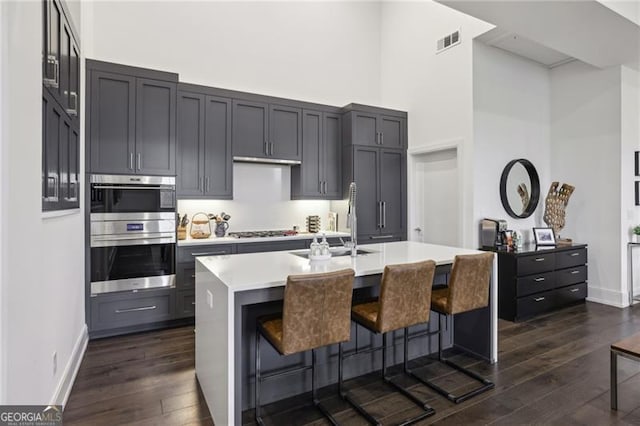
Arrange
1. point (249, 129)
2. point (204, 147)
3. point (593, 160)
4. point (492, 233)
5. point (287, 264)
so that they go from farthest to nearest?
point (593, 160) < point (249, 129) < point (492, 233) < point (204, 147) < point (287, 264)

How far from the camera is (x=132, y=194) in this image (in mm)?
3602

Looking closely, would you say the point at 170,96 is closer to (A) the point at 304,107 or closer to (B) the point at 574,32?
(A) the point at 304,107

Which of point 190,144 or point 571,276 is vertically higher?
point 190,144

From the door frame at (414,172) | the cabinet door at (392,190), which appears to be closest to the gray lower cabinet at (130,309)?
the cabinet door at (392,190)

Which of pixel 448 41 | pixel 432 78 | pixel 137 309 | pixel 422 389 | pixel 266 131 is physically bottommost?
pixel 422 389

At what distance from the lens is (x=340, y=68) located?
5.69 m

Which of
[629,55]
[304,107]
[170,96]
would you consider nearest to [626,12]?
[629,55]

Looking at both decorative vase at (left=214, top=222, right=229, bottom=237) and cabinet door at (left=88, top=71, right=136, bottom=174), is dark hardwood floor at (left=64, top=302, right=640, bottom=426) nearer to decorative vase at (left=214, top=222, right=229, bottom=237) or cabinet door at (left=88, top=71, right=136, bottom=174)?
decorative vase at (left=214, top=222, right=229, bottom=237)

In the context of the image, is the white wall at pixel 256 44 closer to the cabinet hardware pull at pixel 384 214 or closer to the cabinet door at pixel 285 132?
the cabinet door at pixel 285 132

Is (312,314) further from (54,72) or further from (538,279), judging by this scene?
(538,279)

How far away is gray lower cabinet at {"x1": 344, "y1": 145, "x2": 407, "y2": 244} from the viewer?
4.95 meters

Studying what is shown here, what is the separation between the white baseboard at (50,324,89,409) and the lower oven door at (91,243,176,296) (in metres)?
0.47

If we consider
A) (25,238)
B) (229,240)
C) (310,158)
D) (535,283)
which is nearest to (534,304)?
(535,283)

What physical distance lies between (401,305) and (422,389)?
2.51 feet
